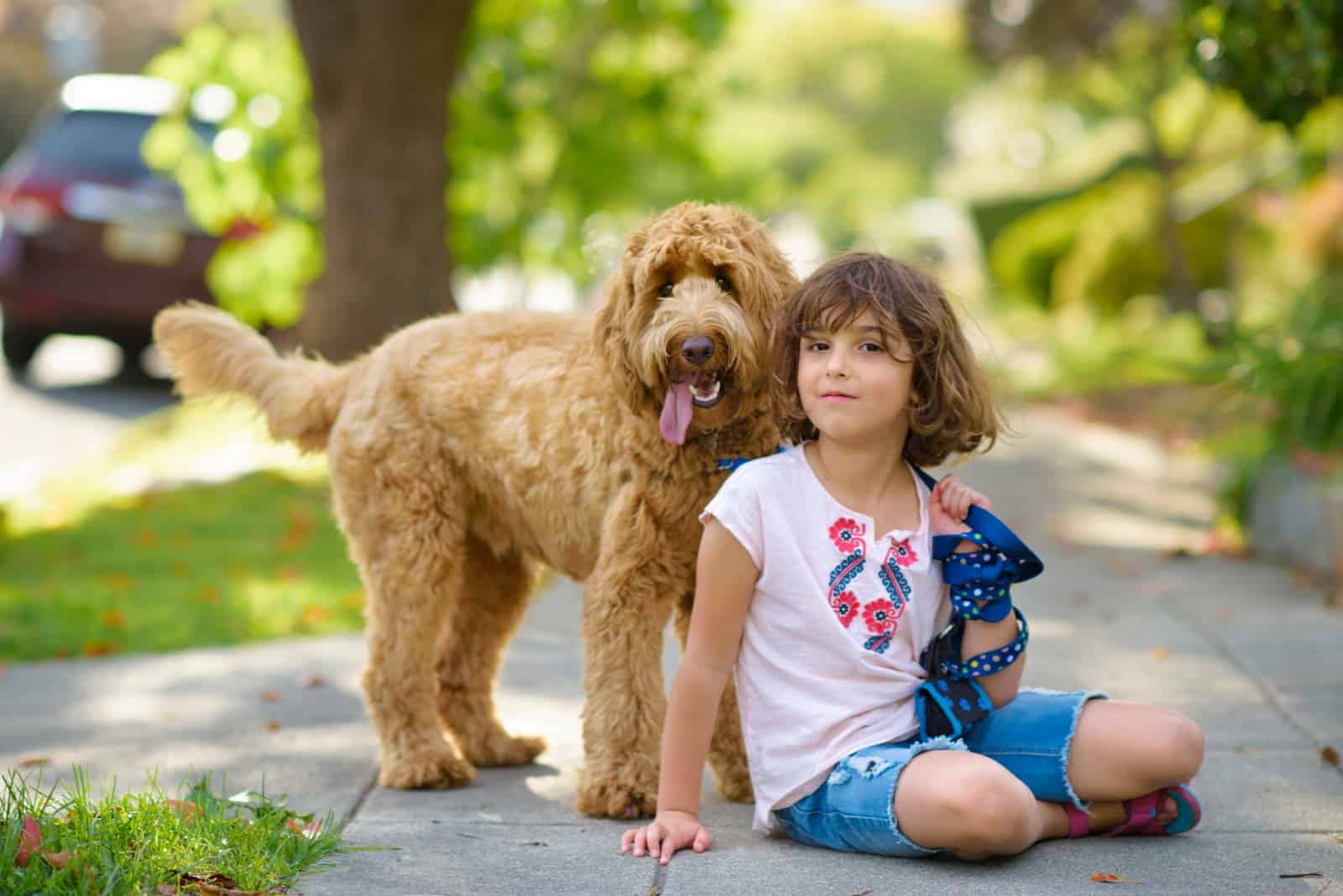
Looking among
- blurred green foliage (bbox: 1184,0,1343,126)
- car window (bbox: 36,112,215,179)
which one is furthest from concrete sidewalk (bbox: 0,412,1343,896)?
car window (bbox: 36,112,215,179)

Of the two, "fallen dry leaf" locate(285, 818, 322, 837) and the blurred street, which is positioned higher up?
the blurred street

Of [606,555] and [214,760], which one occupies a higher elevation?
[606,555]

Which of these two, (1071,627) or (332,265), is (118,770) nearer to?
(1071,627)

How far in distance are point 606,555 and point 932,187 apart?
61423 millimetres

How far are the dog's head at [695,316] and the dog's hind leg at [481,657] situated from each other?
1.10m

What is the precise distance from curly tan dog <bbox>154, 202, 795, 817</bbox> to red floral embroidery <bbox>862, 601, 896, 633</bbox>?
0.55 metres

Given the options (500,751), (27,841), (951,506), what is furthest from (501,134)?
(27,841)

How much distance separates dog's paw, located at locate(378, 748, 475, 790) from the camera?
13.7 ft

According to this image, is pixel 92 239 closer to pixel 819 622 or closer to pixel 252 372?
pixel 252 372

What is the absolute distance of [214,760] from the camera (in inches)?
177

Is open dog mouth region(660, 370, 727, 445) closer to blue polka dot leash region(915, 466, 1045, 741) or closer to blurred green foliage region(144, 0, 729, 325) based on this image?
blue polka dot leash region(915, 466, 1045, 741)

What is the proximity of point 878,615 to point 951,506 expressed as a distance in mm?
319

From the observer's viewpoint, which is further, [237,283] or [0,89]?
[0,89]

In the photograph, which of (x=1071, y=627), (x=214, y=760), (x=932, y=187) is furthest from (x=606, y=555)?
(x=932, y=187)
